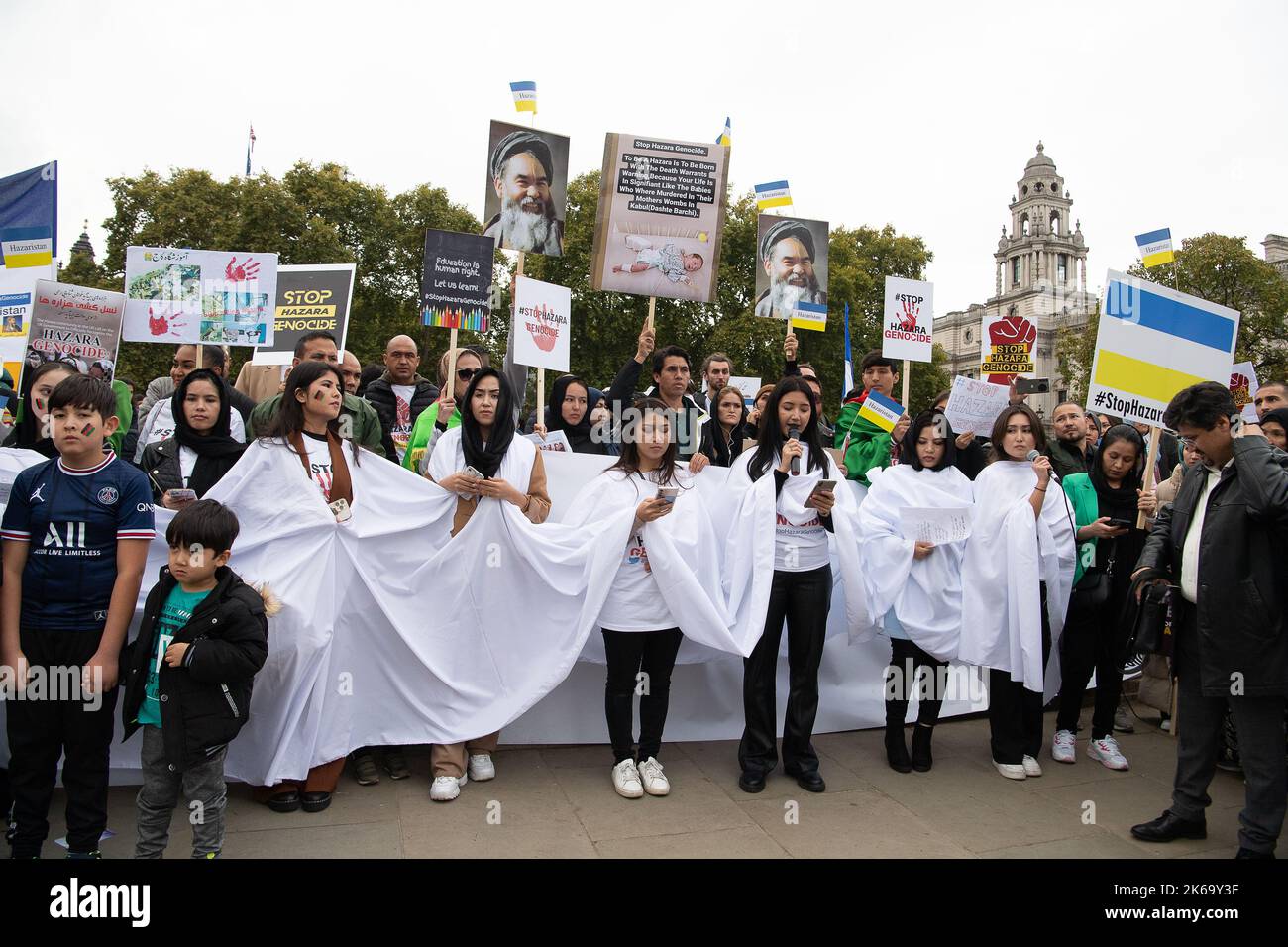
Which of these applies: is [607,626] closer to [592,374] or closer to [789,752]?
[789,752]

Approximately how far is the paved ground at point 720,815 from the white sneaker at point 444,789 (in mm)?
36

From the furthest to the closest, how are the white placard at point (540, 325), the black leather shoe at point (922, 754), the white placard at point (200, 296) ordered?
the white placard at point (200, 296) → the white placard at point (540, 325) → the black leather shoe at point (922, 754)

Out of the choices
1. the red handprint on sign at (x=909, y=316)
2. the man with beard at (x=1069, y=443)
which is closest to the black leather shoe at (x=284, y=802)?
the man with beard at (x=1069, y=443)

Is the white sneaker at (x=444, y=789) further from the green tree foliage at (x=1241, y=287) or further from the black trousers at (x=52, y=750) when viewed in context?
the green tree foliage at (x=1241, y=287)

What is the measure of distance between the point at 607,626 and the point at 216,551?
1.88 m

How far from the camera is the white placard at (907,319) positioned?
7.40 metres

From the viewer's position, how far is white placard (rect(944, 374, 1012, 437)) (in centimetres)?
538

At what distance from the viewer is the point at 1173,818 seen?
13.0 ft

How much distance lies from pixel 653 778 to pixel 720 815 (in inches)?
16.2

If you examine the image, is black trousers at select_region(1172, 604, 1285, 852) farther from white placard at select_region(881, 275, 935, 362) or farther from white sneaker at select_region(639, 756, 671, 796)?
white placard at select_region(881, 275, 935, 362)

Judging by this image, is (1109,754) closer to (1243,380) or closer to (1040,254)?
(1243,380)

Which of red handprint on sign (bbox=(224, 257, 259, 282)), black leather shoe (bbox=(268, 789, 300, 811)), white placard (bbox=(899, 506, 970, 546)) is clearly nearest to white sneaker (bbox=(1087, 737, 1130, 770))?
white placard (bbox=(899, 506, 970, 546))

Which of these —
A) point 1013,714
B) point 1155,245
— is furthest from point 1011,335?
point 1013,714

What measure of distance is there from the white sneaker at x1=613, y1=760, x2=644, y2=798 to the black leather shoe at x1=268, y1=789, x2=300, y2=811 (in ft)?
4.94
